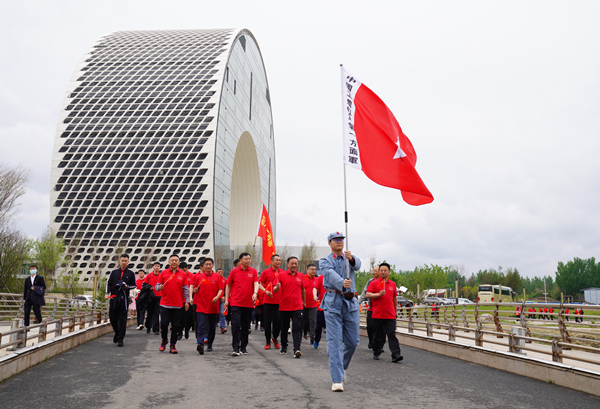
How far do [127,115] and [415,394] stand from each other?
76.9 m

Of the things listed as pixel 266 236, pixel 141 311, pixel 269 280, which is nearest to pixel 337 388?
pixel 269 280

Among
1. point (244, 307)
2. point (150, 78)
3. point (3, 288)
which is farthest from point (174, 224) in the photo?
point (244, 307)

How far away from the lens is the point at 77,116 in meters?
75.7

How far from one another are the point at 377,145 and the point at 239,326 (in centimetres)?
417

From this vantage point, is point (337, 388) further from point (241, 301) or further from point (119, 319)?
point (119, 319)

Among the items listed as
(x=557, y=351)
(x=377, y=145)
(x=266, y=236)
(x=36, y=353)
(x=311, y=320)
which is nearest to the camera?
(x=557, y=351)

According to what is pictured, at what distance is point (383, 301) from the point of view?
946 cm

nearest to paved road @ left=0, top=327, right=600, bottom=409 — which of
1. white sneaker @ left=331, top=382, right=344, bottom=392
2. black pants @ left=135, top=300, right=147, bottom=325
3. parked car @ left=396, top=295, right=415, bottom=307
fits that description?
white sneaker @ left=331, top=382, right=344, bottom=392

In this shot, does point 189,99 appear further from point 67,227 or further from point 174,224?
point 67,227

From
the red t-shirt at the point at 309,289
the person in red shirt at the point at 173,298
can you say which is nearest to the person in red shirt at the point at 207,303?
the person in red shirt at the point at 173,298

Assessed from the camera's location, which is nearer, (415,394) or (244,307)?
(415,394)

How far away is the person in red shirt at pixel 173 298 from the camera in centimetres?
985

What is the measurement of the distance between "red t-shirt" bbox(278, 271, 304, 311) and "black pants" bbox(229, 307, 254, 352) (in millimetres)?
740

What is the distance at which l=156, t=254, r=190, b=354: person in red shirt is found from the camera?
32.3 feet
